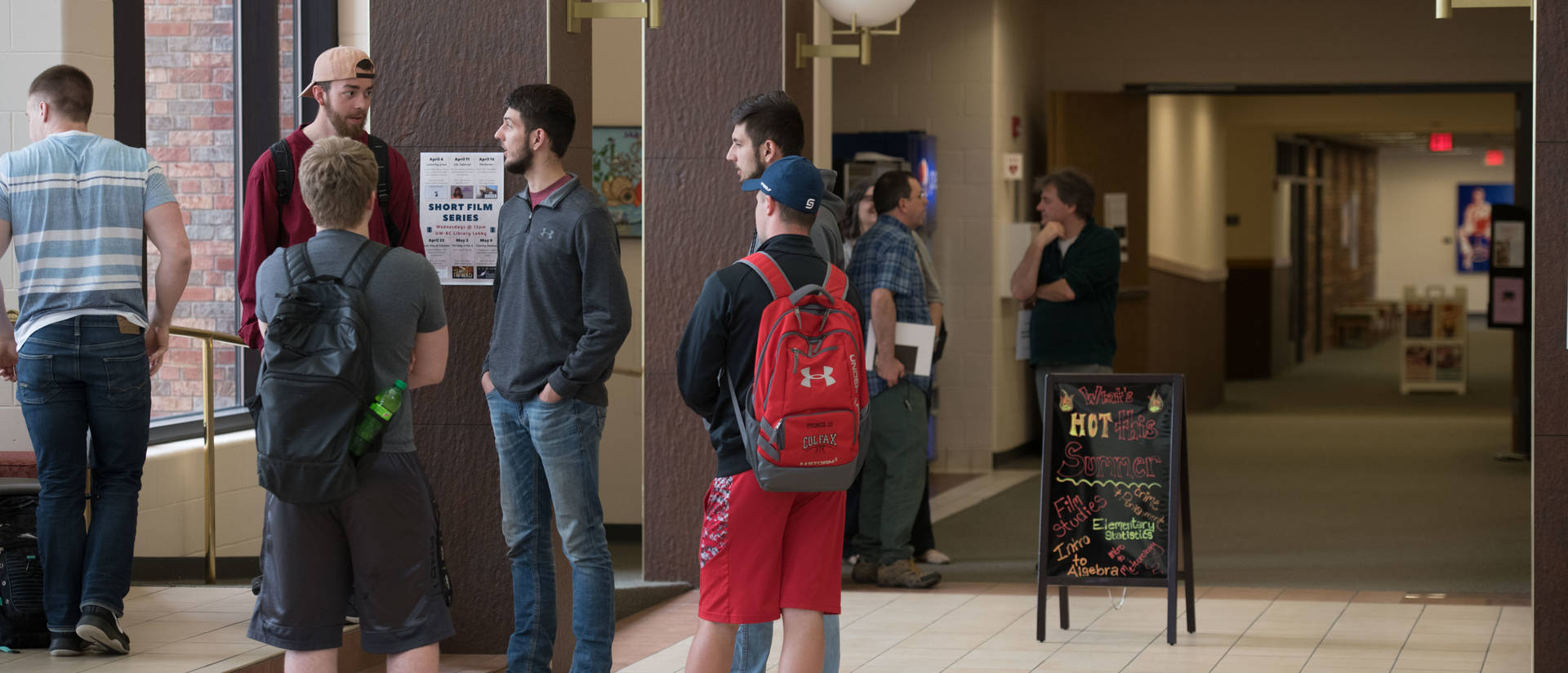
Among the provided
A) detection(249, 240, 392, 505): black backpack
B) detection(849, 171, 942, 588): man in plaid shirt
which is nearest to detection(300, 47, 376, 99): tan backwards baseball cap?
detection(249, 240, 392, 505): black backpack

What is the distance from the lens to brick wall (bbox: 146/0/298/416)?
6.26 meters

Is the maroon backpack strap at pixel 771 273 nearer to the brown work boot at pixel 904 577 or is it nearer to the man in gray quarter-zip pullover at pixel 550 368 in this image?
the man in gray quarter-zip pullover at pixel 550 368

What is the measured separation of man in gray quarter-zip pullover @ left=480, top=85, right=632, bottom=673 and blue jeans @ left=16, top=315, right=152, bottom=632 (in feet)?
3.23

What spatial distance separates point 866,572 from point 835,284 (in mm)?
2912

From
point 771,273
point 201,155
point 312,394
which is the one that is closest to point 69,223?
point 312,394

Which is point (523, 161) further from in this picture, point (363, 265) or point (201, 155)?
point (201, 155)

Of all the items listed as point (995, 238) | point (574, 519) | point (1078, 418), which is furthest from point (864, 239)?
point (995, 238)

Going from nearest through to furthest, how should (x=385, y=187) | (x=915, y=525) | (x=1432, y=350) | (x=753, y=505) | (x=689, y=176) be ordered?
(x=753, y=505) < (x=385, y=187) < (x=689, y=176) < (x=915, y=525) < (x=1432, y=350)

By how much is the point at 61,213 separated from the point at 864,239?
289 cm

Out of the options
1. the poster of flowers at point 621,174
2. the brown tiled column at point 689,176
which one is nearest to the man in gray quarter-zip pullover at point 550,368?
the brown tiled column at point 689,176

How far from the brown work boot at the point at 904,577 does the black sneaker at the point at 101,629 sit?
2.84 m

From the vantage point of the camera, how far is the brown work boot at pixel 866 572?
637cm

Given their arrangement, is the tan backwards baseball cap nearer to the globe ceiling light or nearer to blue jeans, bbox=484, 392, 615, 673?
blue jeans, bbox=484, 392, 615, 673

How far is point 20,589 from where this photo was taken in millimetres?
4418
